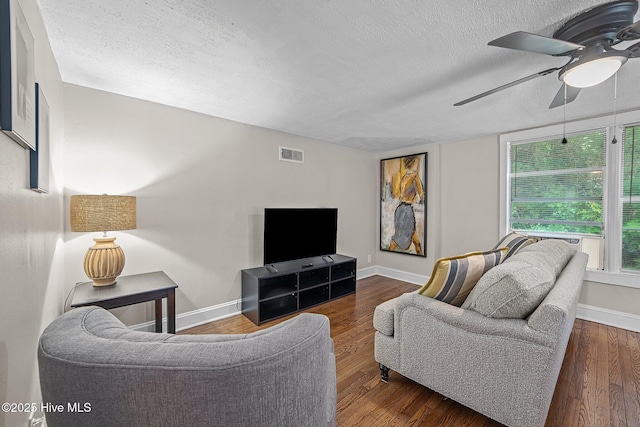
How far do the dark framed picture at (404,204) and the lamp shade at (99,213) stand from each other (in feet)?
12.6

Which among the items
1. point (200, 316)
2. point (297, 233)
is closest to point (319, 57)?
point (297, 233)

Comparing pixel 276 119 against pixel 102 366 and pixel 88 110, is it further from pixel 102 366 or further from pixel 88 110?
pixel 102 366

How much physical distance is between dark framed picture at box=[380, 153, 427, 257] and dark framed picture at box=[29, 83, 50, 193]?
4217 millimetres

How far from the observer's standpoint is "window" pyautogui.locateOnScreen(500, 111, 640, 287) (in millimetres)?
2820

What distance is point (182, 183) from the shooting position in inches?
107

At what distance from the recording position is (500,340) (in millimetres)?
1391

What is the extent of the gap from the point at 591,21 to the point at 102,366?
8.16ft

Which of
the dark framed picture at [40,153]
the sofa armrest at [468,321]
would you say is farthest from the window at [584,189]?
the dark framed picture at [40,153]

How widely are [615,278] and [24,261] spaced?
4831mm

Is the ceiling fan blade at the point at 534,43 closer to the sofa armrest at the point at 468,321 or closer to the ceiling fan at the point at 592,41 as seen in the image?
the ceiling fan at the point at 592,41

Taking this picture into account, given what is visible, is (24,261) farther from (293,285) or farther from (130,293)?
(293,285)

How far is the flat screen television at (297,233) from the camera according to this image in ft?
10.2

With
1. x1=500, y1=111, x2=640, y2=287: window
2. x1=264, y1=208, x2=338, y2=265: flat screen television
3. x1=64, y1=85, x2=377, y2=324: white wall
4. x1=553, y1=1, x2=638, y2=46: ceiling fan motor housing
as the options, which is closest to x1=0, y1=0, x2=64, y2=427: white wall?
x1=64, y1=85, x2=377, y2=324: white wall

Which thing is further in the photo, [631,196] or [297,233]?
[297,233]
